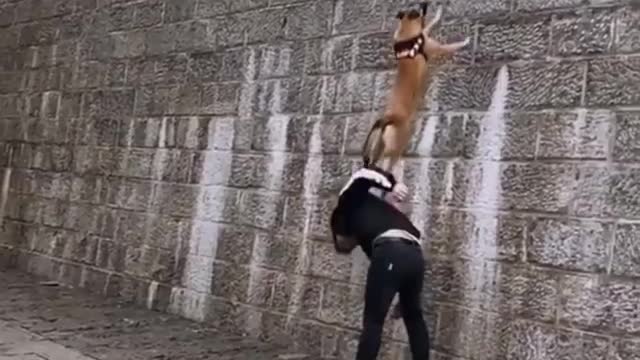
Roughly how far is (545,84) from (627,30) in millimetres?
528

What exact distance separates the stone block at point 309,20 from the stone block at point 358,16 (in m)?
0.08

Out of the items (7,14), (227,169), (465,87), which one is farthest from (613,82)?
(7,14)

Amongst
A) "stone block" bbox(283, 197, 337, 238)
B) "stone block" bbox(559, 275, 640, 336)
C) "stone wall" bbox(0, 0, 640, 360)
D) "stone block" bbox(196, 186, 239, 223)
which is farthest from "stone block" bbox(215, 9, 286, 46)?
"stone block" bbox(559, 275, 640, 336)

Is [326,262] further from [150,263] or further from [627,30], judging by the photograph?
[627,30]

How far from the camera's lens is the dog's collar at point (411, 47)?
516 centimetres

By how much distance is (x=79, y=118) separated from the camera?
29.2 ft

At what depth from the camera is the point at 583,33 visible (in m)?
4.71

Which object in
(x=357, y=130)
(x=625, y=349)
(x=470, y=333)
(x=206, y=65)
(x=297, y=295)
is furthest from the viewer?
(x=206, y=65)

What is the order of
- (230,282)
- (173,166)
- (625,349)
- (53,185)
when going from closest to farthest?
(625,349) < (230,282) < (173,166) < (53,185)

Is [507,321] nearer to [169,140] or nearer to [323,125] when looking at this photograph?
[323,125]

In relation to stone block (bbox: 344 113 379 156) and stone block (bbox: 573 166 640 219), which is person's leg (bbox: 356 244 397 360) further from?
stone block (bbox: 344 113 379 156)

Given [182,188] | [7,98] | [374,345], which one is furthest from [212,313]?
[7,98]

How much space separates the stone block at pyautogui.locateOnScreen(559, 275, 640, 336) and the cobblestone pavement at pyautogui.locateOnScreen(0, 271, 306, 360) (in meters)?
2.11

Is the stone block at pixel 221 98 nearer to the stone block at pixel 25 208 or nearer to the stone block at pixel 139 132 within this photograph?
the stone block at pixel 139 132
